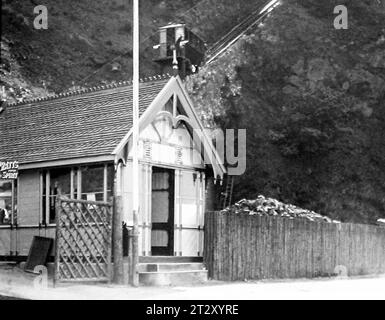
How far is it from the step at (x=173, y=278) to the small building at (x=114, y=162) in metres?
1.33

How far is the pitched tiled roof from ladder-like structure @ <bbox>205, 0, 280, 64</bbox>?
1963cm

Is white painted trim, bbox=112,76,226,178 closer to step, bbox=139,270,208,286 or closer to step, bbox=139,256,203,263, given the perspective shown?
A: step, bbox=139,256,203,263

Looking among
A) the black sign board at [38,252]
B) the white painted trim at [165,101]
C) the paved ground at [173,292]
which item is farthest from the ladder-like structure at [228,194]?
the paved ground at [173,292]

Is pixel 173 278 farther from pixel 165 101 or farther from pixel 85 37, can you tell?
pixel 85 37

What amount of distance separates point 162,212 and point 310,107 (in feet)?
61.4

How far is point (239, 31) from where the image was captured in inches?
1716

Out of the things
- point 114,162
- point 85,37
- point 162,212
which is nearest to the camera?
point 114,162

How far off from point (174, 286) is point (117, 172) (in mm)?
3034

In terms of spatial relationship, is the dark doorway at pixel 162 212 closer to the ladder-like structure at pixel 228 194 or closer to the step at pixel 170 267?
the step at pixel 170 267

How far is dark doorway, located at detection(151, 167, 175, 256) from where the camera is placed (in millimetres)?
19281

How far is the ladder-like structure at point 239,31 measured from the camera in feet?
134

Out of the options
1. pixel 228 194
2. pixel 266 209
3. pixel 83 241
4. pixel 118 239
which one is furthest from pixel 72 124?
pixel 228 194

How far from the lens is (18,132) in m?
20.2
